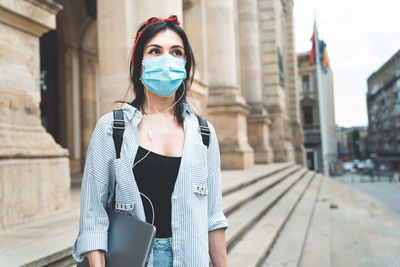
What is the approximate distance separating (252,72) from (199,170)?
13.4m

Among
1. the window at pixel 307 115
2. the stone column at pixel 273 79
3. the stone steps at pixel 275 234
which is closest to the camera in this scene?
the stone steps at pixel 275 234

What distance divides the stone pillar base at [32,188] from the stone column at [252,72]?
34.8 feet

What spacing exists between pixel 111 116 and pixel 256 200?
576 centimetres

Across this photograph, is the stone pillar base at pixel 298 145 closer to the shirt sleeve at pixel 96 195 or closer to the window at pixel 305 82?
the shirt sleeve at pixel 96 195

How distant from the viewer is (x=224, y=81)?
10.8m

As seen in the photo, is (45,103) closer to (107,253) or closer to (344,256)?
(344,256)

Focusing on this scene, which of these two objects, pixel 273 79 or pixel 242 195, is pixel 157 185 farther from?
pixel 273 79

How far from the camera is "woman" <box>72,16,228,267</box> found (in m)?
1.34

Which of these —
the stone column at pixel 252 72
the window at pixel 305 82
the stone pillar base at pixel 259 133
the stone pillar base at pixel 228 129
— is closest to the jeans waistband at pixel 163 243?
the stone pillar base at pixel 228 129

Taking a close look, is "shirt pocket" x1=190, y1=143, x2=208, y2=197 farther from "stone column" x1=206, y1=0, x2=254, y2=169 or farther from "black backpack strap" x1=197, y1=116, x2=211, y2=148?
"stone column" x1=206, y1=0, x2=254, y2=169

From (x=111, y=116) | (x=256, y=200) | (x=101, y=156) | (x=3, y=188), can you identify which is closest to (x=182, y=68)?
(x=111, y=116)

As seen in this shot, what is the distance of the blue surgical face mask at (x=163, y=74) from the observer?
1514 mm

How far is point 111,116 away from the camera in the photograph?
1421 mm

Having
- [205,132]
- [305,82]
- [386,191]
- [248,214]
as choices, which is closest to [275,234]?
[248,214]
